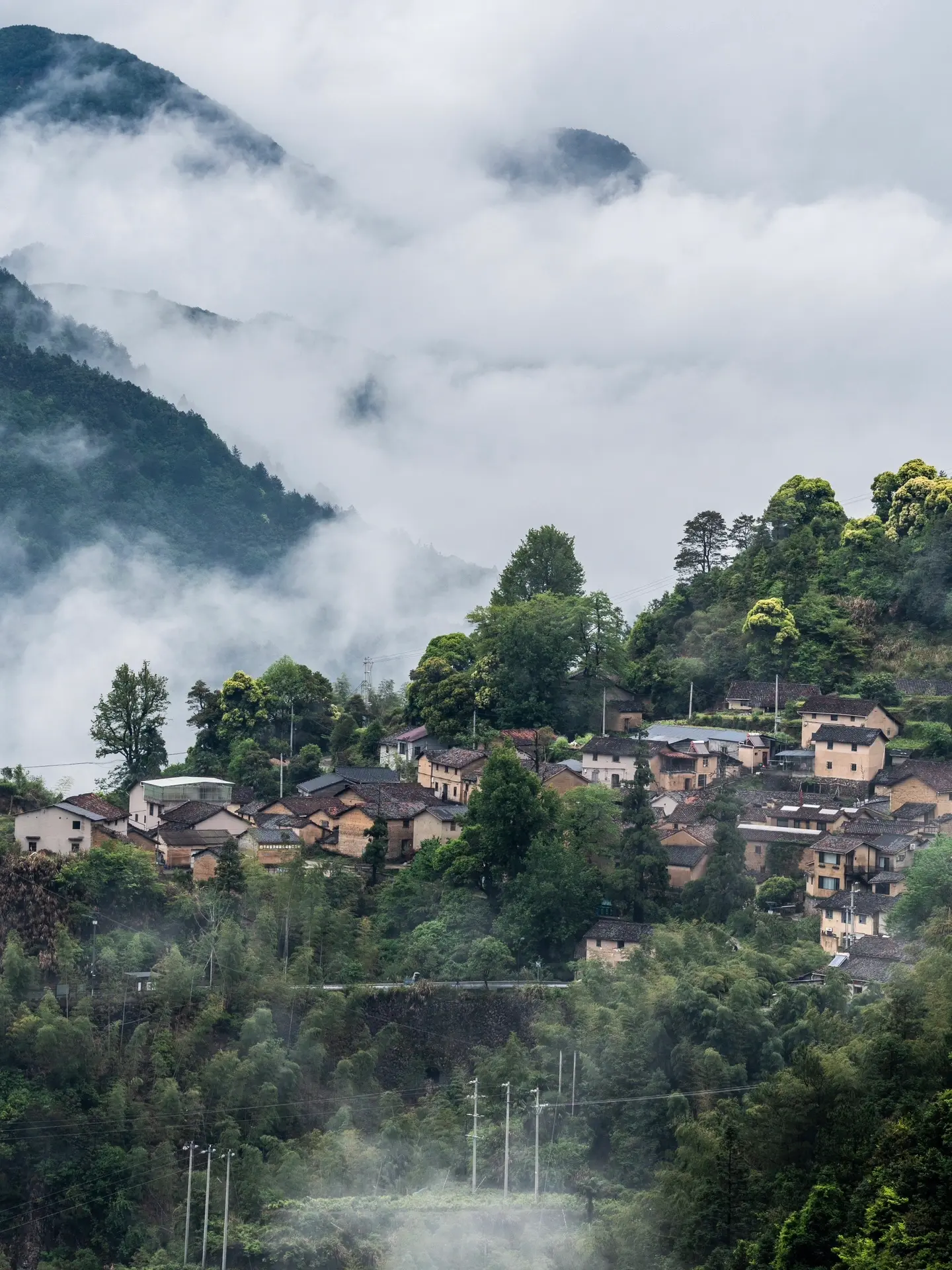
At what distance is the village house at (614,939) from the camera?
2561 cm

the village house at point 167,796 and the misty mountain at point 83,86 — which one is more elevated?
the misty mountain at point 83,86

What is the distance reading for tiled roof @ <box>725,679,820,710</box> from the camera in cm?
3322

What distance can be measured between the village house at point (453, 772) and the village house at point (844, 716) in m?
6.03

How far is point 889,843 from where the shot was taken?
86.6 ft

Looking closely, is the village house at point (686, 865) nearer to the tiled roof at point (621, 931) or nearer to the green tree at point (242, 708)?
the tiled roof at point (621, 931)

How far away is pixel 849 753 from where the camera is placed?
3005 centimetres

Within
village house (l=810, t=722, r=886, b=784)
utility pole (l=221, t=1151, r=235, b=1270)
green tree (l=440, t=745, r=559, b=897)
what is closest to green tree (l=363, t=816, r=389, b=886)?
green tree (l=440, t=745, r=559, b=897)

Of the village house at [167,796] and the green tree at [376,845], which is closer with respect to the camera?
the green tree at [376,845]

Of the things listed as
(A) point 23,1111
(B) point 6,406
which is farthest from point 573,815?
(B) point 6,406

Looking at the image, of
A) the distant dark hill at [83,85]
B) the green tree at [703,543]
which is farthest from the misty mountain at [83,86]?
the green tree at [703,543]

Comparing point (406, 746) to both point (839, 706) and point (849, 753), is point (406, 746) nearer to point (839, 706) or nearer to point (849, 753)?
point (839, 706)

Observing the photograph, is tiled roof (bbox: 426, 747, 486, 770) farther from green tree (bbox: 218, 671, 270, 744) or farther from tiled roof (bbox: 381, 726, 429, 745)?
green tree (bbox: 218, 671, 270, 744)

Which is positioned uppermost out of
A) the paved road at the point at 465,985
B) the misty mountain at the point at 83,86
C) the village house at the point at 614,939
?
the misty mountain at the point at 83,86

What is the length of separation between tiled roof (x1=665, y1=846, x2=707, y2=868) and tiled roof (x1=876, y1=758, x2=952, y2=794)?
389cm
